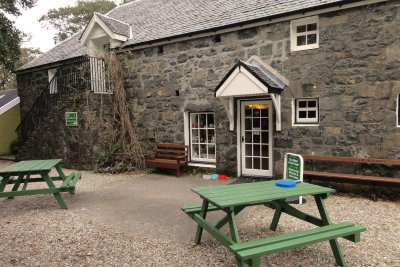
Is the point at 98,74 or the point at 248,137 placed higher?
the point at 98,74

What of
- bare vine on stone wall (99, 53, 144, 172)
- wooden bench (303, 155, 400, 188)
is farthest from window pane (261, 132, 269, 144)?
bare vine on stone wall (99, 53, 144, 172)

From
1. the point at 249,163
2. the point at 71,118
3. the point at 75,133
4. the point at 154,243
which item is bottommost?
the point at 154,243

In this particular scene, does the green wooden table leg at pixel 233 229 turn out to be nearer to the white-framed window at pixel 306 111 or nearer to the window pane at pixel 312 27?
the white-framed window at pixel 306 111

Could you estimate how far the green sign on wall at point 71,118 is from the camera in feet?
32.7

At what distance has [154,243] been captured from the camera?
3.99 meters

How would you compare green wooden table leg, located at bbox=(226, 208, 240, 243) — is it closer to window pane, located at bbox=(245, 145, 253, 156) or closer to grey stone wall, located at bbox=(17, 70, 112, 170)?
window pane, located at bbox=(245, 145, 253, 156)

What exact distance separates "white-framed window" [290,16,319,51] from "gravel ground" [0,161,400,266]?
11.9ft

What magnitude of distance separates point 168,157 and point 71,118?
385cm

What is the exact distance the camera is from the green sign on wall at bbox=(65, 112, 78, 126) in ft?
32.7

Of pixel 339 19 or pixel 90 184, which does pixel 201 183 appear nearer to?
pixel 90 184

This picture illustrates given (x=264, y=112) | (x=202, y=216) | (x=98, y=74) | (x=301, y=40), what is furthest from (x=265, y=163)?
(x=98, y=74)

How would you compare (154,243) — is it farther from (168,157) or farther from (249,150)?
(168,157)

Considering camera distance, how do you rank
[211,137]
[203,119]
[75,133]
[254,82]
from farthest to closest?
[75,133], [203,119], [211,137], [254,82]

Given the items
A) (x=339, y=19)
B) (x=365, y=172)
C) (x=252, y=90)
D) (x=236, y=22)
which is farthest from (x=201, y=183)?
(x=339, y=19)
